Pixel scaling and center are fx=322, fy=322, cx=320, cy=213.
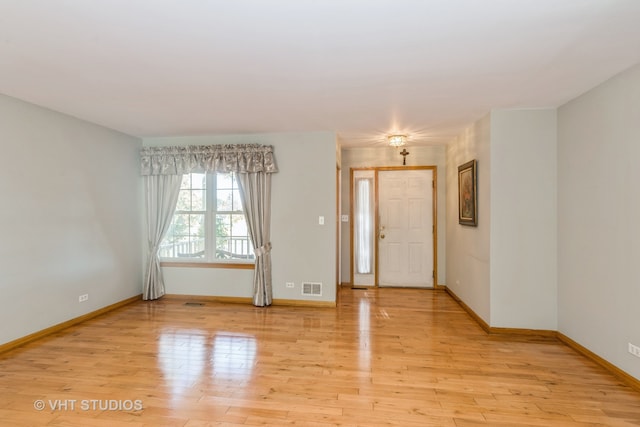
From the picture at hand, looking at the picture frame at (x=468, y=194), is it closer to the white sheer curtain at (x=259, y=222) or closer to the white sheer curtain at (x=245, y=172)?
the white sheer curtain at (x=245, y=172)

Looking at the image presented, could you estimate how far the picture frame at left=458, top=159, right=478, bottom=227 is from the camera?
13.4 feet

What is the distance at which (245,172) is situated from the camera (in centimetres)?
475

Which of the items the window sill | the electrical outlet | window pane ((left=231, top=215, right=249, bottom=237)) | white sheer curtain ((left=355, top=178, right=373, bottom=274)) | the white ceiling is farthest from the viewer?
white sheer curtain ((left=355, top=178, right=373, bottom=274))

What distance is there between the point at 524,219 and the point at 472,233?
2.47 feet

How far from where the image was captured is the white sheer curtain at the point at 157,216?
4941 millimetres

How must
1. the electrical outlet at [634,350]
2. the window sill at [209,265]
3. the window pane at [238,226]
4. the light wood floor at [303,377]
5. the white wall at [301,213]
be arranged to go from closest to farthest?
the light wood floor at [303,377] → the electrical outlet at [634,350] → the white wall at [301,213] → the window sill at [209,265] → the window pane at [238,226]

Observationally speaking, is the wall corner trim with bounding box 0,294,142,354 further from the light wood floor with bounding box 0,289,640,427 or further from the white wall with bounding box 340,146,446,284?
the white wall with bounding box 340,146,446,284

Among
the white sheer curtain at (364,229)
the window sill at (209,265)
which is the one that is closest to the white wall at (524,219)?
the white sheer curtain at (364,229)

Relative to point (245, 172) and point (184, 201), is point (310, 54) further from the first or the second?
point (184, 201)

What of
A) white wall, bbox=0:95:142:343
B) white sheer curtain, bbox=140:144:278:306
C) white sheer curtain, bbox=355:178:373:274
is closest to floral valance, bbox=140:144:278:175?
white sheer curtain, bbox=140:144:278:306

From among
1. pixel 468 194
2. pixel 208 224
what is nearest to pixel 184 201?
pixel 208 224

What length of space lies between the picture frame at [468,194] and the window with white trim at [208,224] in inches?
124

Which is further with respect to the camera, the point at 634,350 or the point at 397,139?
the point at 397,139

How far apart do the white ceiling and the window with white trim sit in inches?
57.6
